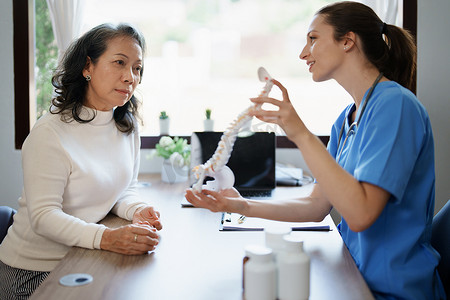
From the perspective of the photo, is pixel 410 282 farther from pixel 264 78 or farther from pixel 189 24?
pixel 189 24

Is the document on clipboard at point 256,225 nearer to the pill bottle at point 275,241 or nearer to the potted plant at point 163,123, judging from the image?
the pill bottle at point 275,241

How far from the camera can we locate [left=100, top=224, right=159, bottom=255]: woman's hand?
1.41 meters

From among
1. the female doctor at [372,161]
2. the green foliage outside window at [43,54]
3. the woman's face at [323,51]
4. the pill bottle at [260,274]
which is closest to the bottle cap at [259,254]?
the pill bottle at [260,274]

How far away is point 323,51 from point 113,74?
2.56 ft

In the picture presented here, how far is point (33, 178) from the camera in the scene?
1.53 m

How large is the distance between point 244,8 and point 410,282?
94.8 inches

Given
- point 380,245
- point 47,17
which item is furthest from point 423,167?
point 47,17

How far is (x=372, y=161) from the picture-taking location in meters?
1.22

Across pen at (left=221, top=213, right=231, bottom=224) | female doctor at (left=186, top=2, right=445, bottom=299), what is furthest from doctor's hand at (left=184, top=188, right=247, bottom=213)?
pen at (left=221, top=213, right=231, bottom=224)

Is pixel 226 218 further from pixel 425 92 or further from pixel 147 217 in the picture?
pixel 425 92

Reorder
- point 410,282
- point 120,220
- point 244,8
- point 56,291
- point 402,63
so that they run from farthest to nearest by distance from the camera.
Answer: point 244,8, point 120,220, point 402,63, point 410,282, point 56,291

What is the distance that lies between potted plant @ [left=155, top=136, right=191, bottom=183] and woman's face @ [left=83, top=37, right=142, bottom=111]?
0.82 meters

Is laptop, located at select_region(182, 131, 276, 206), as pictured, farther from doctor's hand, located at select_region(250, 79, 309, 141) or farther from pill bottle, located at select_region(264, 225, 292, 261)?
pill bottle, located at select_region(264, 225, 292, 261)

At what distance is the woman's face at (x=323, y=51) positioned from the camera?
1489 mm
